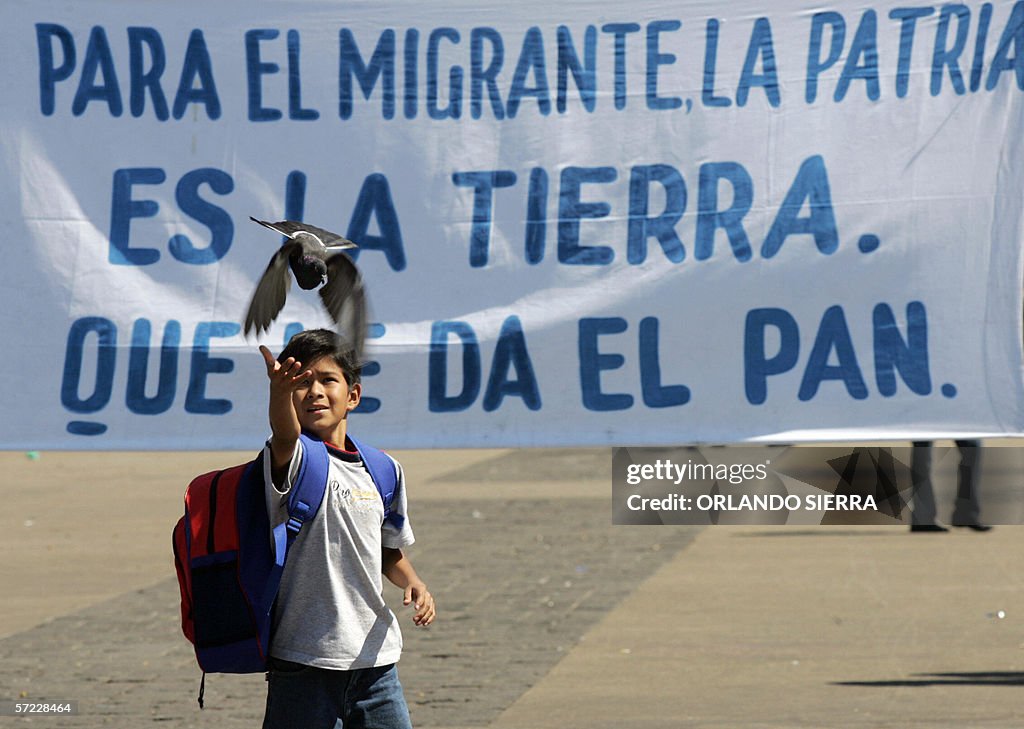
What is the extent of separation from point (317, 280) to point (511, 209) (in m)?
0.80

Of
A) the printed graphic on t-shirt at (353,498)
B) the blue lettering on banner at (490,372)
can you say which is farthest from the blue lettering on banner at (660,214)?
the printed graphic on t-shirt at (353,498)

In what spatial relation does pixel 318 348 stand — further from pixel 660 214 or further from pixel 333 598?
pixel 660 214

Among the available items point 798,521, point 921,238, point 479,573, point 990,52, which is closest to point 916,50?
point 990,52

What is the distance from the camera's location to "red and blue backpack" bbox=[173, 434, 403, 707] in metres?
4.25

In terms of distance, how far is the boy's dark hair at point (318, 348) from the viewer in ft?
14.5

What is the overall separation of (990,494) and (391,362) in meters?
2.13

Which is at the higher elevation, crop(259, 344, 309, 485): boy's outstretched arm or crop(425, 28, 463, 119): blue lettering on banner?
crop(425, 28, 463, 119): blue lettering on banner

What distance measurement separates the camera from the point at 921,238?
192 inches

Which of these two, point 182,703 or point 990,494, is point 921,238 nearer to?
point 990,494

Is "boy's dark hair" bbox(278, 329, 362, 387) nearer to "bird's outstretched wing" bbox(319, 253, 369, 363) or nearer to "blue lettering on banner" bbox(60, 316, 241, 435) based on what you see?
"bird's outstretched wing" bbox(319, 253, 369, 363)

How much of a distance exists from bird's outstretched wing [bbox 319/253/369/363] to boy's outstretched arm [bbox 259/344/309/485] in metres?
0.15

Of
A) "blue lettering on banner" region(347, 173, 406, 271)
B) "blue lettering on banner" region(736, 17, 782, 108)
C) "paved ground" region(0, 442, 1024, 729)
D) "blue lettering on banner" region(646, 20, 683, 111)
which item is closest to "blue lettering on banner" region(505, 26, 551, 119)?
"blue lettering on banner" region(646, 20, 683, 111)

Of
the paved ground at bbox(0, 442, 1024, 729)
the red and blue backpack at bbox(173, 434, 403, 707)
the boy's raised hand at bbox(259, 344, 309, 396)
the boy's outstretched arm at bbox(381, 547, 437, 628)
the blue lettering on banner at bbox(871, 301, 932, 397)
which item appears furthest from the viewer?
the paved ground at bbox(0, 442, 1024, 729)

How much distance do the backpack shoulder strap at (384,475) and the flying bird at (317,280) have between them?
0.98 ft
